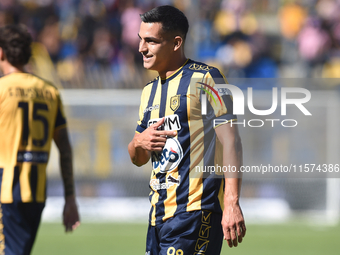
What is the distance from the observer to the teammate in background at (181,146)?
9.80 feet

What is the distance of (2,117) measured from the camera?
3531mm

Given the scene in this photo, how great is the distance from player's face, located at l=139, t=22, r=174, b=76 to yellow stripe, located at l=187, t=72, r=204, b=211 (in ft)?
0.85

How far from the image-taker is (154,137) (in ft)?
10.2

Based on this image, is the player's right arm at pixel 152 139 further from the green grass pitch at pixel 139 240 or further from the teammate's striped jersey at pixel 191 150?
the green grass pitch at pixel 139 240

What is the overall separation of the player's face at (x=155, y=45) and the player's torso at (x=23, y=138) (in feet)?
3.23

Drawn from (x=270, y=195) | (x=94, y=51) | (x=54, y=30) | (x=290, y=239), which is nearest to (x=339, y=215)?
(x=270, y=195)

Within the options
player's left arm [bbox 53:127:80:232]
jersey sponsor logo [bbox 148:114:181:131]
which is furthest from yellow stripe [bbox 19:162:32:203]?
jersey sponsor logo [bbox 148:114:181:131]

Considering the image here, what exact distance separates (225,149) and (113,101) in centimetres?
608

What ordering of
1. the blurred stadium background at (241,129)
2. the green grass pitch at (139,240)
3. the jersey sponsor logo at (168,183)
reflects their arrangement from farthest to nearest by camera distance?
the blurred stadium background at (241,129)
the green grass pitch at (139,240)
the jersey sponsor logo at (168,183)

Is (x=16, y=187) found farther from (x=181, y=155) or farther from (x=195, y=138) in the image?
(x=195, y=138)

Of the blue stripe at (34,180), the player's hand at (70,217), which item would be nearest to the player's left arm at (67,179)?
the player's hand at (70,217)

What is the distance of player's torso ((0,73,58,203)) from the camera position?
352 centimetres

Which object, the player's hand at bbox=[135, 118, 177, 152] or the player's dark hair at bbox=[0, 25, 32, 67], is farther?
the player's dark hair at bbox=[0, 25, 32, 67]

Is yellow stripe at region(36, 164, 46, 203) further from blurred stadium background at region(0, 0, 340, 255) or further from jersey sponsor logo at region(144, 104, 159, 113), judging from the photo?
blurred stadium background at region(0, 0, 340, 255)
